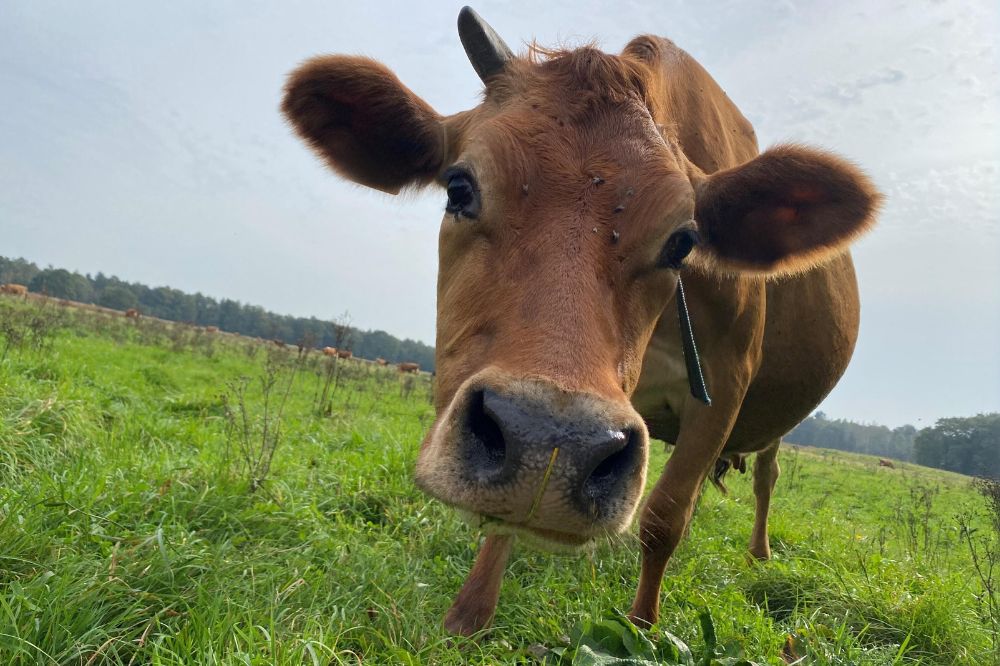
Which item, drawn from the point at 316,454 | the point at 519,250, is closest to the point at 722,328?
the point at 519,250

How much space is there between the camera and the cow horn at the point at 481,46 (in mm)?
2596

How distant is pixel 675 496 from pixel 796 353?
1.47m

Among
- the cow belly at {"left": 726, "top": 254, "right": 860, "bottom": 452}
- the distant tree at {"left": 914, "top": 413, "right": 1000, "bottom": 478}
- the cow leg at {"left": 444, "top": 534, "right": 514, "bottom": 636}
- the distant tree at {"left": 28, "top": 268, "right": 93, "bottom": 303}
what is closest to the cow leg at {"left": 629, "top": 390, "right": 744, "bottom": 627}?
the cow leg at {"left": 444, "top": 534, "right": 514, "bottom": 636}

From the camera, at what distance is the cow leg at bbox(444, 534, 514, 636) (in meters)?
2.77

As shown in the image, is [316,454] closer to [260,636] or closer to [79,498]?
[79,498]

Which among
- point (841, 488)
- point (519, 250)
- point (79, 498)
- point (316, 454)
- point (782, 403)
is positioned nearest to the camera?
point (519, 250)

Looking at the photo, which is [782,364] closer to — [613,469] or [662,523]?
[662,523]

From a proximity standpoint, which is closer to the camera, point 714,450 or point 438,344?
point 438,344

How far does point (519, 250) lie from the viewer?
1.94 m

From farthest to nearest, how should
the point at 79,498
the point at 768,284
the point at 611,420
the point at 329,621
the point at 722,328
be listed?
the point at 768,284, the point at 722,328, the point at 79,498, the point at 329,621, the point at 611,420

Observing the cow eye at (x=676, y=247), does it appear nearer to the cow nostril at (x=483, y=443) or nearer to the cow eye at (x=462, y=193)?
the cow eye at (x=462, y=193)

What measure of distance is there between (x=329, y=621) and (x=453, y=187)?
1515 millimetres

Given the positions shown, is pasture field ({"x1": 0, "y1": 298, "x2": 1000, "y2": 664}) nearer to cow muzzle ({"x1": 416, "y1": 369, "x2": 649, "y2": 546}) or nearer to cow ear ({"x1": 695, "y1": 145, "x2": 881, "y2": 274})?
cow muzzle ({"x1": 416, "y1": 369, "x2": 649, "y2": 546})

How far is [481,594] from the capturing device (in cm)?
286
